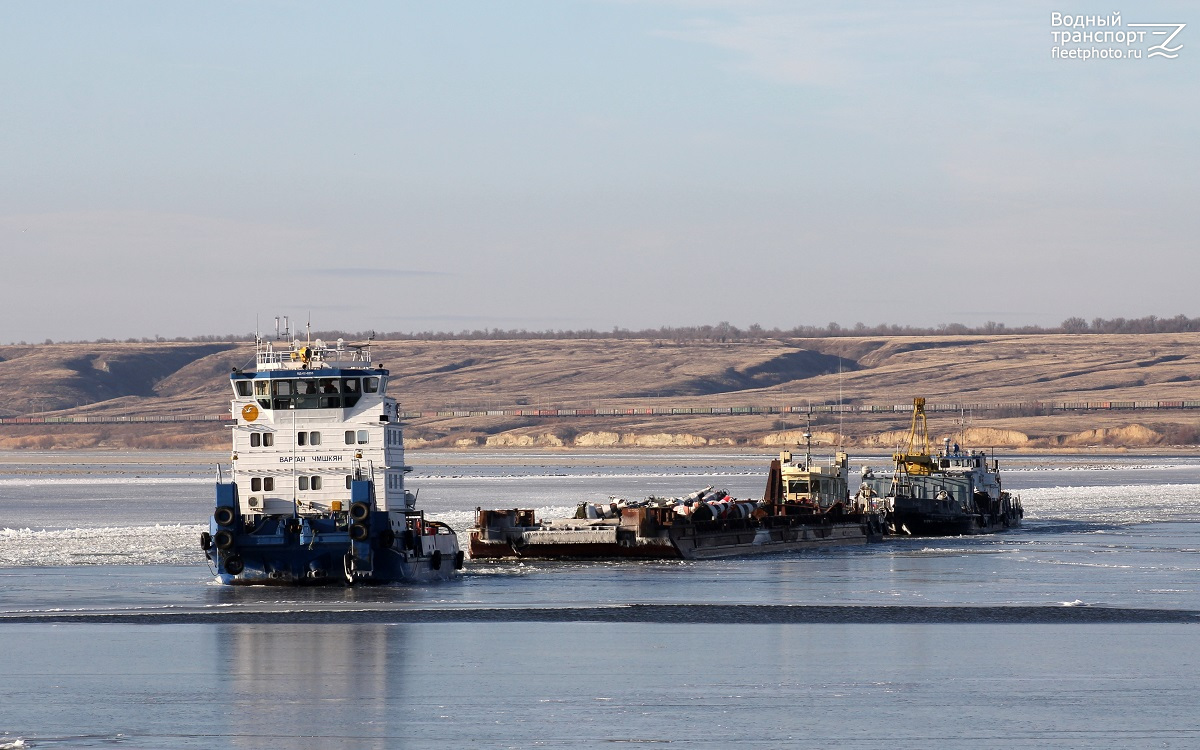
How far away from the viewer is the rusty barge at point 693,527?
62.2m

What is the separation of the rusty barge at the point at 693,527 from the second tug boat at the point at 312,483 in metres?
12.0

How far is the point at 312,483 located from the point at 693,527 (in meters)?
21.2

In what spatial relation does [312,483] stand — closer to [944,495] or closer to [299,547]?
[299,547]

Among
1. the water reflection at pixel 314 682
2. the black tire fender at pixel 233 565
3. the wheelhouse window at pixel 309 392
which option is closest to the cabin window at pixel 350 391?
the wheelhouse window at pixel 309 392

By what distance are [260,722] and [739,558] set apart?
140 feet

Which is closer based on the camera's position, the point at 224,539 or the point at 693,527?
the point at 224,539

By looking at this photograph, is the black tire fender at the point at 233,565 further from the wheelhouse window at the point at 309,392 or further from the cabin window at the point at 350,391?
the cabin window at the point at 350,391

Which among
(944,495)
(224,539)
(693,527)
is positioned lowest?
(693,527)

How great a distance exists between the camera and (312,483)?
161 ft

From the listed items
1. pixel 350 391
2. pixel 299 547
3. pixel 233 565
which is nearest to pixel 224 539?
pixel 233 565

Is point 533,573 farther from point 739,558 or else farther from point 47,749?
point 47,749

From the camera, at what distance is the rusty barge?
62.2 meters

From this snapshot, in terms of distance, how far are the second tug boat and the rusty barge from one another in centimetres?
1201

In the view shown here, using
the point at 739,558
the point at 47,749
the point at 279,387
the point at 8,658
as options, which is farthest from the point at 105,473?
the point at 47,749
